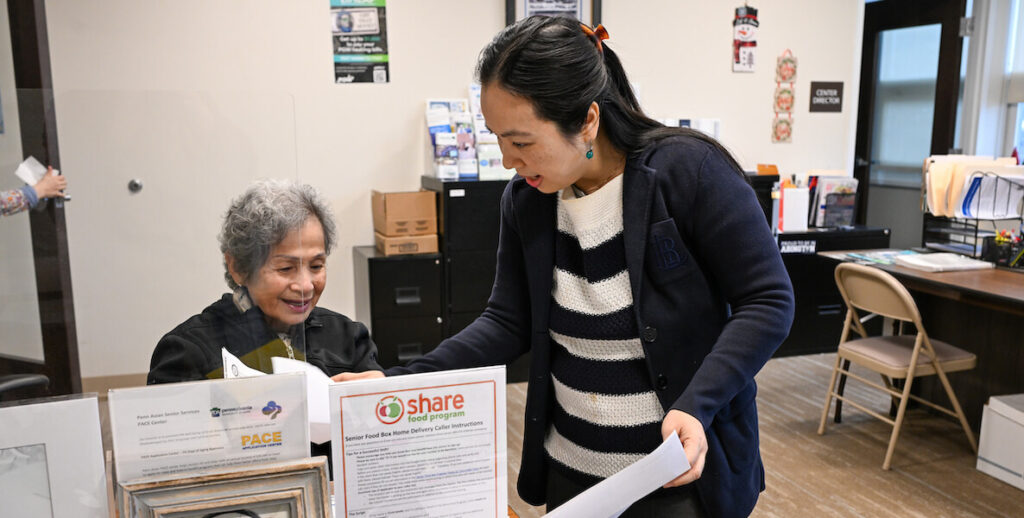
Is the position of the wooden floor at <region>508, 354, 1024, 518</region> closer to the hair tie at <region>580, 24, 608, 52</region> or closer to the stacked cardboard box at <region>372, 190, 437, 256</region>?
the stacked cardboard box at <region>372, 190, 437, 256</region>

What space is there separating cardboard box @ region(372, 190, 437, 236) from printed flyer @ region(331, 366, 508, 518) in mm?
3407

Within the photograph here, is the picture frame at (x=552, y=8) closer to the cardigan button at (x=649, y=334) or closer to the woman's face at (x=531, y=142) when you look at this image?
the woman's face at (x=531, y=142)

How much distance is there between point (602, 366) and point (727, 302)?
0.25 metres

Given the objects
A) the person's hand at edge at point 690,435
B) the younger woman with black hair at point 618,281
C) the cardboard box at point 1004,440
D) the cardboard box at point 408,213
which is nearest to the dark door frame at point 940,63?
the cardboard box at point 1004,440

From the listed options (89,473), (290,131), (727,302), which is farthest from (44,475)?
(727,302)

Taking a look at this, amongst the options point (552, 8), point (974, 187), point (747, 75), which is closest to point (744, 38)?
point (747, 75)

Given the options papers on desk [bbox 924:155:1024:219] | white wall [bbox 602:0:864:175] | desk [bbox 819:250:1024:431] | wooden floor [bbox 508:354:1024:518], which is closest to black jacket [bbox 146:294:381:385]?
wooden floor [bbox 508:354:1024:518]

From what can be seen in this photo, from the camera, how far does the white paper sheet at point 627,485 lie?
93 centimetres

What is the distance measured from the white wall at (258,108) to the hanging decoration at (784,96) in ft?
0.19

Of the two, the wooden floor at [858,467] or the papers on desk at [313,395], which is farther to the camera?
the wooden floor at [858,467]

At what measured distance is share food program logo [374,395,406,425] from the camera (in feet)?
3.11

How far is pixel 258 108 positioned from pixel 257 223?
0.16m

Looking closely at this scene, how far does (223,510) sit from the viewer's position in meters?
0.89

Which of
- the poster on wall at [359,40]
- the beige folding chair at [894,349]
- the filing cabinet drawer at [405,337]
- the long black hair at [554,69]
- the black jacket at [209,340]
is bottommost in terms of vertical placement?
the filing cabinet drawer at [405,337]
